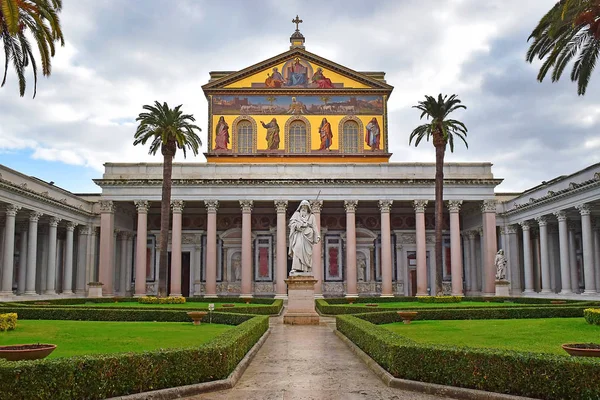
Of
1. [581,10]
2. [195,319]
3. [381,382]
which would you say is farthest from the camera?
[195,319]

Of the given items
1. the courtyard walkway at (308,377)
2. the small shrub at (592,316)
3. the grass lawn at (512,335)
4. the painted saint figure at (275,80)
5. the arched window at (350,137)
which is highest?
the painted saint figure at (275,80)

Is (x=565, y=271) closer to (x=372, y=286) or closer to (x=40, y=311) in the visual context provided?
(x=372, y=286)

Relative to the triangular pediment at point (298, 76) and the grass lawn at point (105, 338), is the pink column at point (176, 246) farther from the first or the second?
the grass lawn at point (105, 338)

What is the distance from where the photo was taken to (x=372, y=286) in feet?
153

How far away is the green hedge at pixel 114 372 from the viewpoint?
7.88m

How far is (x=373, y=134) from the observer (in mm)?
46938

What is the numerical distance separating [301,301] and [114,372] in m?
14.0

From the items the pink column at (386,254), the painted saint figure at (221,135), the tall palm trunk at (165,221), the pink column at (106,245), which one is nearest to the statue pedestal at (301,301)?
the tall palm trunk at (165,221)

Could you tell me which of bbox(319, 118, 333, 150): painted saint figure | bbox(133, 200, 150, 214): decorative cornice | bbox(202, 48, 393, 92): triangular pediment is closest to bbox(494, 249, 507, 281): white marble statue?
bbox(319, 118, 333, 150): painted saint figure

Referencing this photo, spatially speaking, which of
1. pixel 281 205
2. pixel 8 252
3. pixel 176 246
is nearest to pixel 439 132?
pixel 281 205

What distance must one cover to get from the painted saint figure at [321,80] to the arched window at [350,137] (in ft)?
11.3

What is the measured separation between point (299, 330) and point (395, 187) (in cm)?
2416

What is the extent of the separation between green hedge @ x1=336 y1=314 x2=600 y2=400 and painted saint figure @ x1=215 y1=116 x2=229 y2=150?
120 feet

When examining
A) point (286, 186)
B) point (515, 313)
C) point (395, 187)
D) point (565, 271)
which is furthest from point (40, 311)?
point (565, 271)
